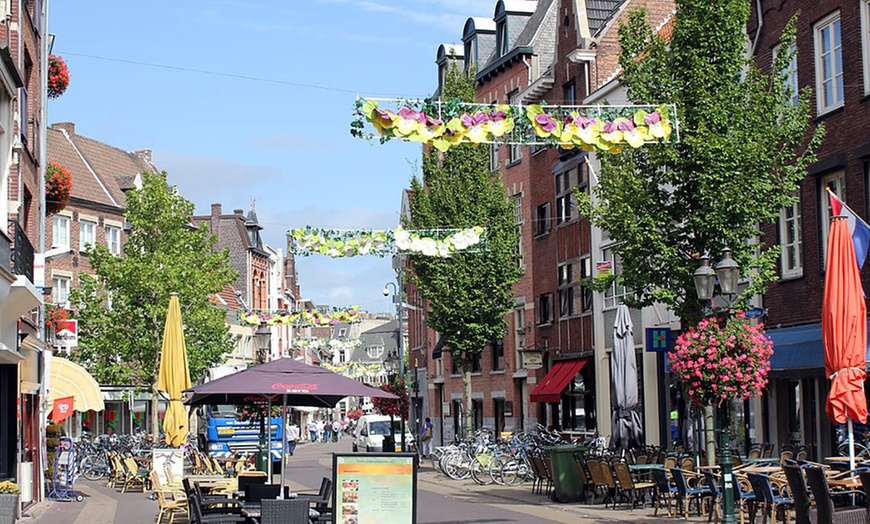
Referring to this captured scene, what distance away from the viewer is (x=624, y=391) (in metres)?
29.0

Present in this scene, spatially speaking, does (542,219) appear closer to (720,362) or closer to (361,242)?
(361,242)

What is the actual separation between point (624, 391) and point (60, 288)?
35.8 m

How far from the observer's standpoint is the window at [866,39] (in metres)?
23.7

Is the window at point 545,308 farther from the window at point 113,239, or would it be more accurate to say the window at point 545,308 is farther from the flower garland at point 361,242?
the window at point 113,239

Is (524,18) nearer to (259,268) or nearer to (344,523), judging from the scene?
(344,523)

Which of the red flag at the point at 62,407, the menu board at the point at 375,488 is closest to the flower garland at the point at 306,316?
the red flag at the point at 62,407

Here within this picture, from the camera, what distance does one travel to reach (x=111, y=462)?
3534 centimetres

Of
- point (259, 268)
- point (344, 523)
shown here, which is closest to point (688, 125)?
point (344, 523)

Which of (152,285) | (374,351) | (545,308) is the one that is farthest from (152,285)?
(374,351)

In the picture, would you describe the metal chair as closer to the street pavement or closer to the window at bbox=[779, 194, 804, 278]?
the street pavement

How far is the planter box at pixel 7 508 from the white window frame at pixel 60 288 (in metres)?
40.6

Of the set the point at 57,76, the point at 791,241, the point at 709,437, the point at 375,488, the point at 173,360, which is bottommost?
the point at 375,488

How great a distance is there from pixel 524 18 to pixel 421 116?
36.5 meters

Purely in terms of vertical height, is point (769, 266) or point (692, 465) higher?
point (769, 266)
